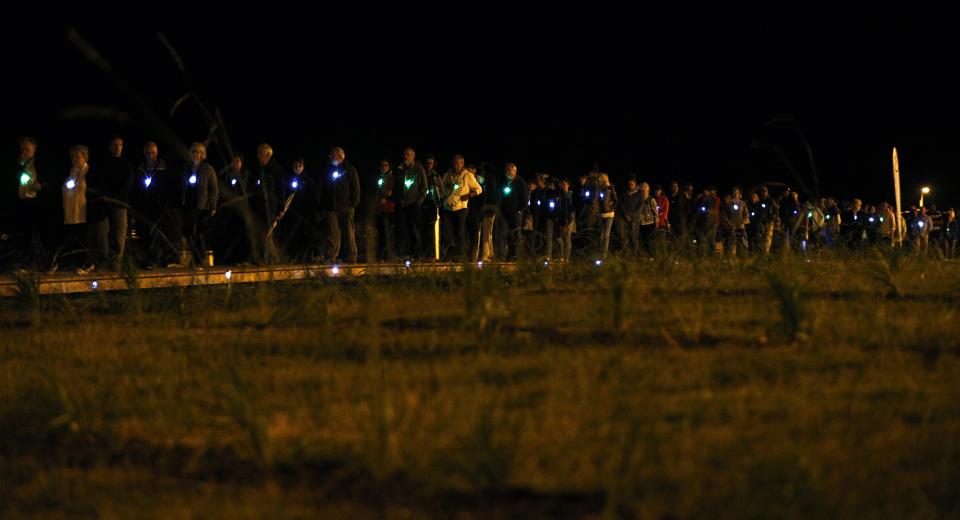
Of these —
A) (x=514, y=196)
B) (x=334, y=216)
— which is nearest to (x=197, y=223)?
(x=334, y=216)

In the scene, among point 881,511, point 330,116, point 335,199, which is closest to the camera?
point 881,511

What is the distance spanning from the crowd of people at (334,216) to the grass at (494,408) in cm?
201

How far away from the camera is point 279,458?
5.18 meters

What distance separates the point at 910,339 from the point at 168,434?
4.16 m

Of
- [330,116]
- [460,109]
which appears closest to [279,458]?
[330,116]

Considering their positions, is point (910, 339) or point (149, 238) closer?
point (910, 339)

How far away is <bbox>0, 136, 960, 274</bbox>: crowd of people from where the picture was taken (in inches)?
562

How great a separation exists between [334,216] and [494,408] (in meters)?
12.3

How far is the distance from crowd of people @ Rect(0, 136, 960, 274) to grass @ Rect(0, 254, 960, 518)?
2.01 metres

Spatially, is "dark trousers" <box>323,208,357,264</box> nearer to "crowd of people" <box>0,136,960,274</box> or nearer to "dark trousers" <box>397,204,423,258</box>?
"crowd of people" <box>0,136,960,274</box>

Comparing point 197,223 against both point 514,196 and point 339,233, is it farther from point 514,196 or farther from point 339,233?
point 514,196

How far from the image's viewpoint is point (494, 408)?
5.77 meters

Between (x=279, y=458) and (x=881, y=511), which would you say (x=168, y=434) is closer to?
(x=279, y=458)

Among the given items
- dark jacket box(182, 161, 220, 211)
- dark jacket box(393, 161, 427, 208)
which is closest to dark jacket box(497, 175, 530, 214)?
dark jacket box(393, 161, 427, 208)
